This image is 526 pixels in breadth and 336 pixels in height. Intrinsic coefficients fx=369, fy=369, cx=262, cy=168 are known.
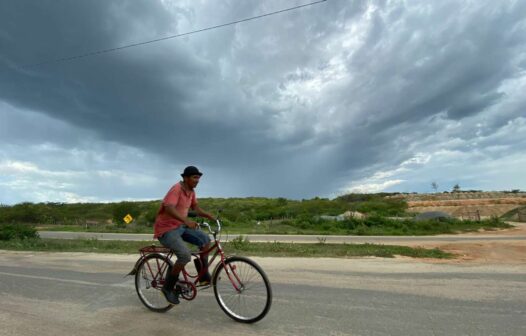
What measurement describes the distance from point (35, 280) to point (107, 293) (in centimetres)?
268

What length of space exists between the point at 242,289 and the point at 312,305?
1405 millimetres

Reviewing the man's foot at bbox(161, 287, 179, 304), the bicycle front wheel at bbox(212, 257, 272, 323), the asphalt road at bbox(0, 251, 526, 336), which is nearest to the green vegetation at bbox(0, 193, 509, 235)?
the asphalt road at bbox(0, 251, 526, 336)

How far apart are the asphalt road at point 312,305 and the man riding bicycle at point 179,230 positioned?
56cm

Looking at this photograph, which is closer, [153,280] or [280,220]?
[153,280]

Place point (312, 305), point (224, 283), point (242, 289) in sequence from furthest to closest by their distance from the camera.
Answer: point (312, 305), point (224, 283), point (242, 289)

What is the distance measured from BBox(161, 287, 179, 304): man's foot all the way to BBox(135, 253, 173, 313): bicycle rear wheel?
0.74ft

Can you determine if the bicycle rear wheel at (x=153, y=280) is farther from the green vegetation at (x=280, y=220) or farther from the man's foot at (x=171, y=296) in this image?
the green vegetation at (x=280, y=220)

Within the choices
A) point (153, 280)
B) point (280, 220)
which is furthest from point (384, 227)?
point (153, 280)

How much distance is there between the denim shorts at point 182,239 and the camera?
501 centimetres

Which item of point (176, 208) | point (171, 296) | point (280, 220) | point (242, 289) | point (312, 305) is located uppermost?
point (280, 220)

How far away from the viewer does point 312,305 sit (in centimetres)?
565

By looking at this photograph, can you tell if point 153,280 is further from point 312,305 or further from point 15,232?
point 15,232

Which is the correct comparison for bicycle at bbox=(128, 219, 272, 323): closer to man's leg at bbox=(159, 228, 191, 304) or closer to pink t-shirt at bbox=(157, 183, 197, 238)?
man's leg at bbox=(159, 228, 191, 304)

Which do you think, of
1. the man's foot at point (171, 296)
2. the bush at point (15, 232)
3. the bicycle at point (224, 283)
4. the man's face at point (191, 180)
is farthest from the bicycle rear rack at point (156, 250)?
the bush at point (15, 232)
